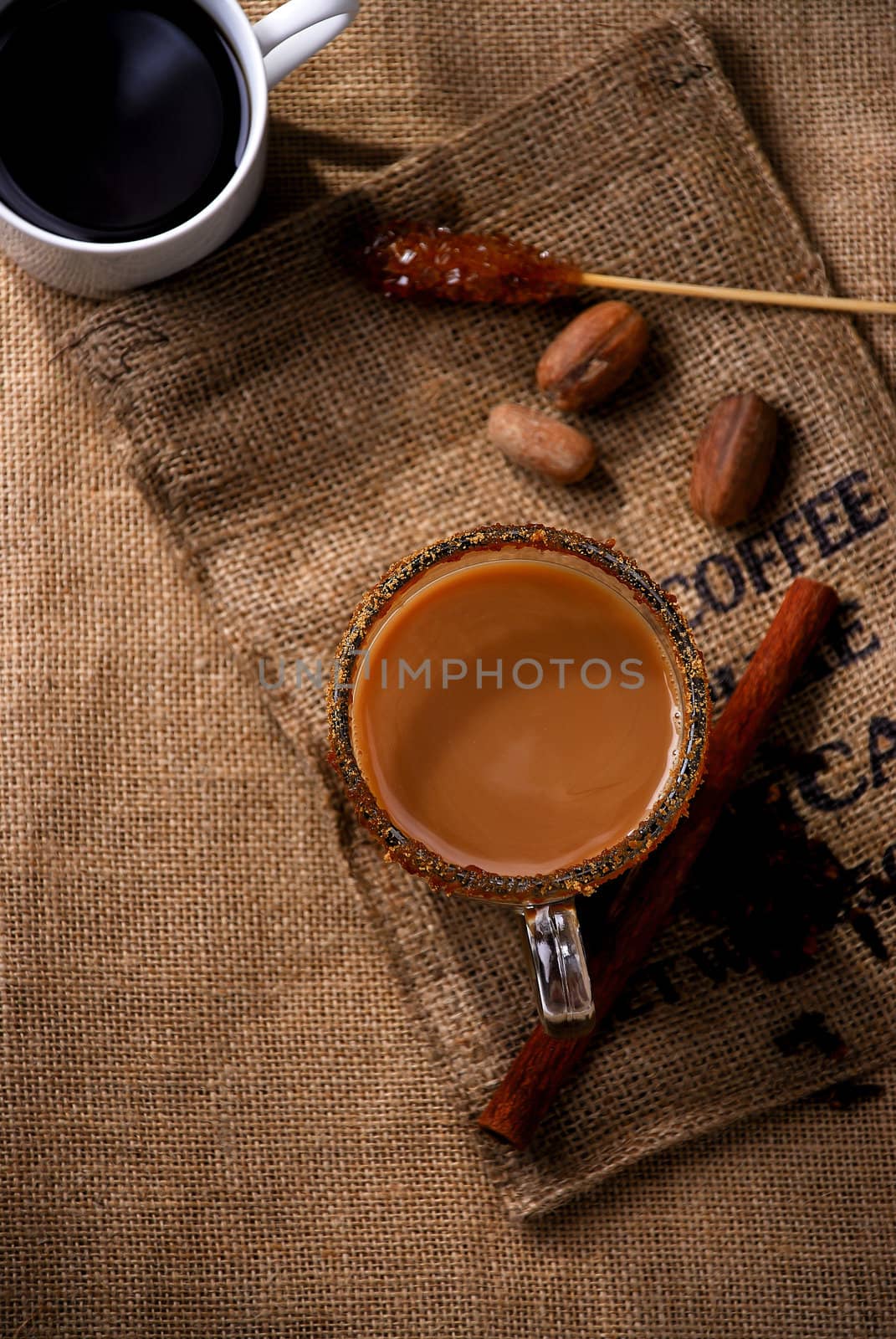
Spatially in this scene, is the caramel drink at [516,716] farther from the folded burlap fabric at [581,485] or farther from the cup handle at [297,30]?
the cup handle at [297,30]

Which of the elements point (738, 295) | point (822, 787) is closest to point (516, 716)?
point (822, 787)

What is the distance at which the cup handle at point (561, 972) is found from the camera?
98 cm

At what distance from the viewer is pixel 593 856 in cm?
104

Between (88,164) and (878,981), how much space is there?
1261 millimetres

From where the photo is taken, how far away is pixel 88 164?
1152 mm

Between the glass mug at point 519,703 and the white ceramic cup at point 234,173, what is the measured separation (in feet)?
1.42

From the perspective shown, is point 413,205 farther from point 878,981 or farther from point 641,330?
point 878,981

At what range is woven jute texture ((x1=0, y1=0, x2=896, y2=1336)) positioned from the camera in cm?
129

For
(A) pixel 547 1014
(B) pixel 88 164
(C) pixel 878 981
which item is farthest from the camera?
(C) pixel 878 981

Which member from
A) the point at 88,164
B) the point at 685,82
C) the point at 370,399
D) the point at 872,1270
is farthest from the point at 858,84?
the point at 872,1270

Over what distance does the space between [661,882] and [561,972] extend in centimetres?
27

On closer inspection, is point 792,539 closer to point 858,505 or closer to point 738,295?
point 858,505

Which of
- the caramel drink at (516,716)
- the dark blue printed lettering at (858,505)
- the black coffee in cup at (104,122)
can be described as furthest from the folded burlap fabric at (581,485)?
the caramel drink at (516,716)

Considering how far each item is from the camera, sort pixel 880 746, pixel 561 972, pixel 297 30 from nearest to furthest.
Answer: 1. pixel 561 972
2. pixel 297 30
3. pixel 880 746
